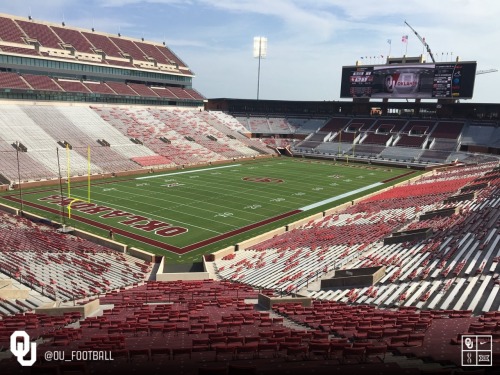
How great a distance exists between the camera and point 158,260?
2500 centimetres

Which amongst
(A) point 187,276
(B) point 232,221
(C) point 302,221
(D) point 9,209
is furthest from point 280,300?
(D) point 9,209

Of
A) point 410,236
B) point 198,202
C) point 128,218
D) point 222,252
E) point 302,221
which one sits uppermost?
point 410,236

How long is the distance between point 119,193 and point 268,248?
2140 cm

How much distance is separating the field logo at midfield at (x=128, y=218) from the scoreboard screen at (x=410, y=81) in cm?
5068

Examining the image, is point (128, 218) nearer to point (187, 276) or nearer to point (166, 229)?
point (166, 229)

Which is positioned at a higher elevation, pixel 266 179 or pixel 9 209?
pixel 266 179

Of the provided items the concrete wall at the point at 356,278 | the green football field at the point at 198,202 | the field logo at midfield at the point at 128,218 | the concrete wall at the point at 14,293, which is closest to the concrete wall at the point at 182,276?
the green football field at the point at 198,202

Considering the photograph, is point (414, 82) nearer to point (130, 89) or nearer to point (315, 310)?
point (130, 89)

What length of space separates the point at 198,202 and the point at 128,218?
7549 millimetres

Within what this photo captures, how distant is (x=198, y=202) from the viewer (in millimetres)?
39094

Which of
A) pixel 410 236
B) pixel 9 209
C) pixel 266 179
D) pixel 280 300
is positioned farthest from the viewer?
pixel 266 179

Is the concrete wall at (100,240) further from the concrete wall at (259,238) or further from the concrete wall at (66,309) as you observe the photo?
the concrete wall at (66,309)

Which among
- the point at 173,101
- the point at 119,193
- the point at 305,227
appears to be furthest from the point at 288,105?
the point at 305,227

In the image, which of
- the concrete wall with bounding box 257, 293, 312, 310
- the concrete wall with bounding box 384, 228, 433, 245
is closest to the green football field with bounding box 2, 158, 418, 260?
the concrete wall with bounding box 384, 228, 433, 245
